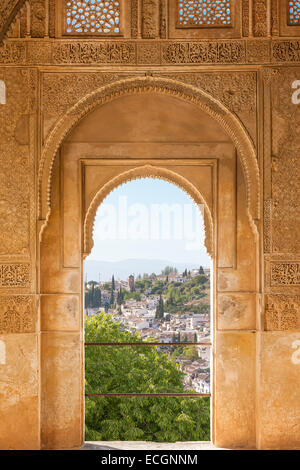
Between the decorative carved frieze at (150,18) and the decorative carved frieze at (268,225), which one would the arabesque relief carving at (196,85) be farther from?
the decorative carved frieze at (268,225)

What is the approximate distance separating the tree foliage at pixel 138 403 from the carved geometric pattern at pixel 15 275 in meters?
6.06

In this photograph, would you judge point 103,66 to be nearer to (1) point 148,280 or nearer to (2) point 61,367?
(2) point 61,367

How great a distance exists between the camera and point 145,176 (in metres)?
5.58

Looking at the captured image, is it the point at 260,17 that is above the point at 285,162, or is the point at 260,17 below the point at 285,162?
above

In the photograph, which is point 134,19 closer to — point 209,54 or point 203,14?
point 203,14

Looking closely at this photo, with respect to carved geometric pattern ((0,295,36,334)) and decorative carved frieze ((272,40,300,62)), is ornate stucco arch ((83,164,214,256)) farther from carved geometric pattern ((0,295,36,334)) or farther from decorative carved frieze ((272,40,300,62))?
decorative carved frieze ((272,40,300,62))

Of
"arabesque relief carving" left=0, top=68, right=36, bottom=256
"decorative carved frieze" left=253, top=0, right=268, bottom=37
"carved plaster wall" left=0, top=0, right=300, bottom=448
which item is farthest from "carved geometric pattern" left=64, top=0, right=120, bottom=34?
"decorative carved frieze" left=253, top=0, right=268, bottom=37

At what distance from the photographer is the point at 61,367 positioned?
523 centimetres

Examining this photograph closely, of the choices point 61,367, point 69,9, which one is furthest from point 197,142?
point 61,367

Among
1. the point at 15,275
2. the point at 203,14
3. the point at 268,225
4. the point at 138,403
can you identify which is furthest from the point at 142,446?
the point at 138,403

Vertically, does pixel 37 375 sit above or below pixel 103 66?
below

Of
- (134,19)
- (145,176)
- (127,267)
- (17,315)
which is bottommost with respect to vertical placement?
(17,315)

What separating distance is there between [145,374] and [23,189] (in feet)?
23.2

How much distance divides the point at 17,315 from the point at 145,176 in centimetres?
221
